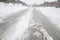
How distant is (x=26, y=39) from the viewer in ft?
8.08

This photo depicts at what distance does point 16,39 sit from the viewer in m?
2.48

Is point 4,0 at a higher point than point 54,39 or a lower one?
lower

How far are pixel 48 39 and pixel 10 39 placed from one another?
76 cm

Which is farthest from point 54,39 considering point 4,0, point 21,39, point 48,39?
point 4,0

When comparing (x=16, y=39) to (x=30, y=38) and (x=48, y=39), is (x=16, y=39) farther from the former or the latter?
(x=48, y=39)

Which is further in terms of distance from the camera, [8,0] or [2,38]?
[8,0]

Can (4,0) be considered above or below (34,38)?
below

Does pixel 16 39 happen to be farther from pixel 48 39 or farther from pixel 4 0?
pixel 4 0

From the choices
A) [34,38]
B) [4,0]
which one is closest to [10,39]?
[34,38]

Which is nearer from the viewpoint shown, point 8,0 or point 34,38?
point 34,38

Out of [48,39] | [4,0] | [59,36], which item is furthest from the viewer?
[4,0]

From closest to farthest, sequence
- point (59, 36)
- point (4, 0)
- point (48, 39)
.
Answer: point (48, 39) < point (59, 36) < point (4, 0)

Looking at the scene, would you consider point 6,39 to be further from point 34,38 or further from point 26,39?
point 34,38

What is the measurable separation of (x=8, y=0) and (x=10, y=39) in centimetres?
2175
